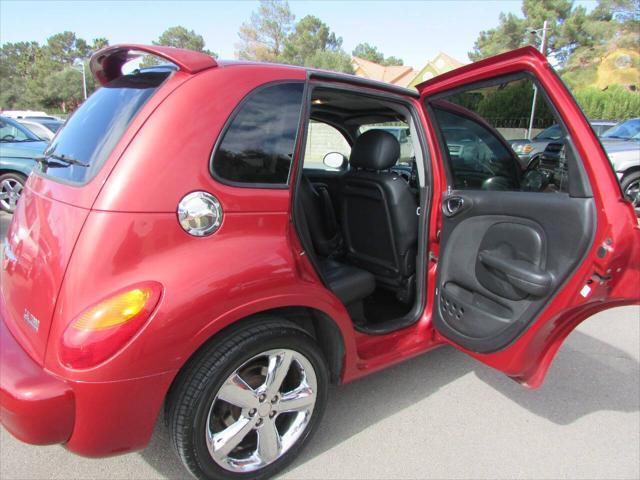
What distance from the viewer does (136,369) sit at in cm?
143

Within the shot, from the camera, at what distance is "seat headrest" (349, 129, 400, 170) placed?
8.54 feet

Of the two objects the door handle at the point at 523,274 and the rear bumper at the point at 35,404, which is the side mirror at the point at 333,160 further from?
the rear bumper at the point at 35,404

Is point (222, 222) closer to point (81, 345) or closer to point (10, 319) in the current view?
point (81, 345)

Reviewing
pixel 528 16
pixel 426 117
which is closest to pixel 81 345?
pixel 426 117

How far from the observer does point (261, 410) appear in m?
1.83

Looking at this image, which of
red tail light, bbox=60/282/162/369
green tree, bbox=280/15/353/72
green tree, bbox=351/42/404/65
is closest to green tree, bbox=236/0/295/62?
green tree, bbox=280/15/353/72

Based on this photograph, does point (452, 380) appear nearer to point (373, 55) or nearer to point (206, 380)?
point (206, 380)

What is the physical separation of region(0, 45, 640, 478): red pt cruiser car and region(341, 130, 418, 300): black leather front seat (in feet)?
0.18

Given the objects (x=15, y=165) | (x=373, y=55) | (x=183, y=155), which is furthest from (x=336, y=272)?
(x=373, y=55)

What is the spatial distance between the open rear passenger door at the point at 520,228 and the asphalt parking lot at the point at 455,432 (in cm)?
43

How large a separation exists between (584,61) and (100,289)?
4466 cm

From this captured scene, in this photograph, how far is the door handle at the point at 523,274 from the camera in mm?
1930

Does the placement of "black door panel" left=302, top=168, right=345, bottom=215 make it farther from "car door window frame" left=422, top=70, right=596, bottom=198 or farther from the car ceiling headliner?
"car door window frame" left=422, top=70, right=596, bottom=198

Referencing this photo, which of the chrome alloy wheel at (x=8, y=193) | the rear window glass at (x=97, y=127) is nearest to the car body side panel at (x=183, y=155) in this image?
the rear window glass at (x=97, y=127)
